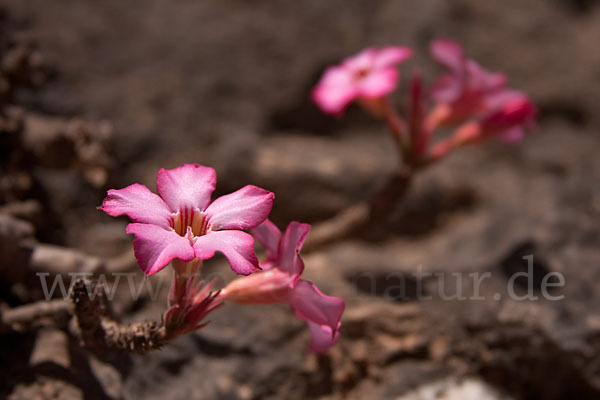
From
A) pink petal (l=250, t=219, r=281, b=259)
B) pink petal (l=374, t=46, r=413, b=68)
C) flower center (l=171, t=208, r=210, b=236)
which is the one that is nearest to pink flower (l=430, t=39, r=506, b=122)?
pink petal (l=374, t=46, r=413, b=68)

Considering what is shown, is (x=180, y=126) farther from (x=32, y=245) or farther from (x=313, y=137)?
(x=32, y=245)

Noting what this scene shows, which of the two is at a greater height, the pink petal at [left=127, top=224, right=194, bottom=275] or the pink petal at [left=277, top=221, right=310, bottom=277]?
the pink petal at [left=127, top=224, right=194, bottom=275]

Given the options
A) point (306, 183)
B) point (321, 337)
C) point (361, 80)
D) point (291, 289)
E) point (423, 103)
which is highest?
point (361, 80)

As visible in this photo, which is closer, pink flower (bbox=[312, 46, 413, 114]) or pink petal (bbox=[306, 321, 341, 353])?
pink petal (bbox=[306, 321, 341, 353])

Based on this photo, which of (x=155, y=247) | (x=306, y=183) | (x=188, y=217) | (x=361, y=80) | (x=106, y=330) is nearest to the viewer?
(x=155, y=247)

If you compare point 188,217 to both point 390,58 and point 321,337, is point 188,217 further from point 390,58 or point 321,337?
point 390,58

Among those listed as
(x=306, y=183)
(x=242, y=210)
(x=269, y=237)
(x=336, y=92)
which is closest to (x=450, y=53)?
(x=336, y=92)

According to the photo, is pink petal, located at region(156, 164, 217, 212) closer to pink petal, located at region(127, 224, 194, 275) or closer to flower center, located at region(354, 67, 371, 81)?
pink petal, located at region(127, 224, 194, 275)
